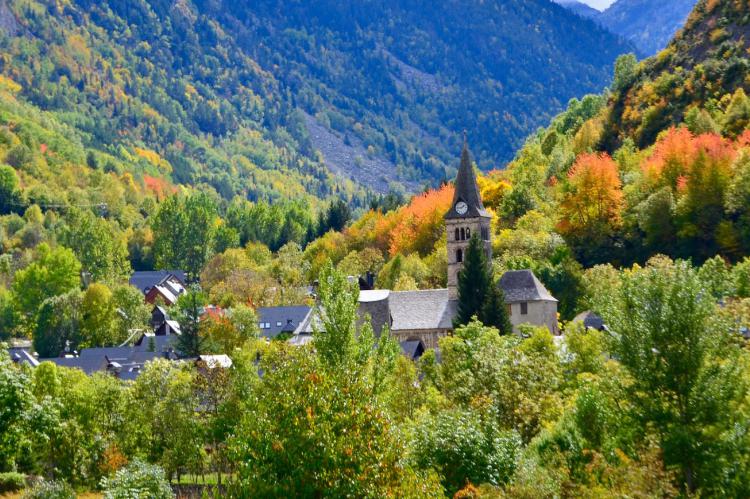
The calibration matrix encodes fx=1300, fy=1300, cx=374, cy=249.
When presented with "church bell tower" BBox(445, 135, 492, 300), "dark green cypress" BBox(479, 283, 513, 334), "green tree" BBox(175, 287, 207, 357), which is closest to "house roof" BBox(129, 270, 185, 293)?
"green tree" BBox(175, 287, 207, 357)

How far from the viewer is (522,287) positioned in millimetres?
108312

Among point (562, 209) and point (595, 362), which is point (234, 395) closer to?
point (595, 362)

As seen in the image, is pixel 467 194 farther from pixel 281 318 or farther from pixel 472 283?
pixel 281 318

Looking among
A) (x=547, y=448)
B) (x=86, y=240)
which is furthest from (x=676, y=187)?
(x=86, y=240)

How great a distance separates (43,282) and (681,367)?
442 ft

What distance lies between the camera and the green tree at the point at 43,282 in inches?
6526

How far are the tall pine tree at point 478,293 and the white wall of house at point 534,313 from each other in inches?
147

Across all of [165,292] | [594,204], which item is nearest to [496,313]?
[594,204]

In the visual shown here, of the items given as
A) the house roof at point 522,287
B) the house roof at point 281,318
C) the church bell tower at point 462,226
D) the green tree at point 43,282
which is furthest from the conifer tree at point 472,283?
the green tree at point 43,282

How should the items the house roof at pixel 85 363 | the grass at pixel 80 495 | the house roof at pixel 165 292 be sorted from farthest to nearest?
the house roof at pixel 165 292 < the house roof at pixel 85 363 < the grass at pixel 80 495

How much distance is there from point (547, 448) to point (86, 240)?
502ft

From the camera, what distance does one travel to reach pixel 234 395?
7525cm

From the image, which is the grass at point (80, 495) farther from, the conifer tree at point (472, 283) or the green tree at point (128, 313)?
the green tree at point (128, 313)

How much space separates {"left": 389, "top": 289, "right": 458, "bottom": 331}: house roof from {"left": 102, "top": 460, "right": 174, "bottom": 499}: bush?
47837 millimetres
